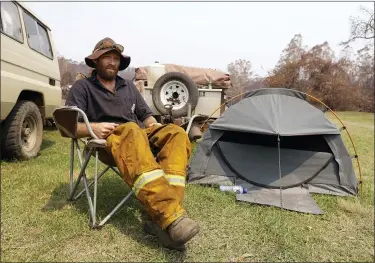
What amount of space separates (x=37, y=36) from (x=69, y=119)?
10.2 feet

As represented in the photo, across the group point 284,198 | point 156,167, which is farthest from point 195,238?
point 284,198

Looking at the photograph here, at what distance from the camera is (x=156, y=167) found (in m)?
1.96

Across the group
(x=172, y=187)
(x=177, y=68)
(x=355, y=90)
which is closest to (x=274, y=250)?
(x=172, y=187)

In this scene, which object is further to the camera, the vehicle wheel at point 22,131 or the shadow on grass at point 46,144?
the shadow on grass at point 46,144

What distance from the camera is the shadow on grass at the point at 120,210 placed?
6.89 ft

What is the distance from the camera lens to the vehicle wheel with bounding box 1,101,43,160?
3.66 meters

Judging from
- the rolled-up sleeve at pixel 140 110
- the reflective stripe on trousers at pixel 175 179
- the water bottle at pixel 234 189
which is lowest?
the water bottle at pixel 234 189

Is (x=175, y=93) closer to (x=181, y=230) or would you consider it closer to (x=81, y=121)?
(x=81, y=121)

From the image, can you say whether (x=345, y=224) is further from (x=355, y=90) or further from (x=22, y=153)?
(x=355, y=90)

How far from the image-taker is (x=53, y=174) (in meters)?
3.45

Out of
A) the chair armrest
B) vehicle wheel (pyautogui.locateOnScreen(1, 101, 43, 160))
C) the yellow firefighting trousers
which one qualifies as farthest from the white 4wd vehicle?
the yellow firefighting trousers

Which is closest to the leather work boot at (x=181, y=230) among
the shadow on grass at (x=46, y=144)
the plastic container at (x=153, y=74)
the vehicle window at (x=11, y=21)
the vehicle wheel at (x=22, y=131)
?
the vehicle wheel at (x=22, y=131)

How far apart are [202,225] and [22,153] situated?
263cm

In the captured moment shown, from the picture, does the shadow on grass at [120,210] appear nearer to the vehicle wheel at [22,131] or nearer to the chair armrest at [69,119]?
the chair armrest at [69,119]
